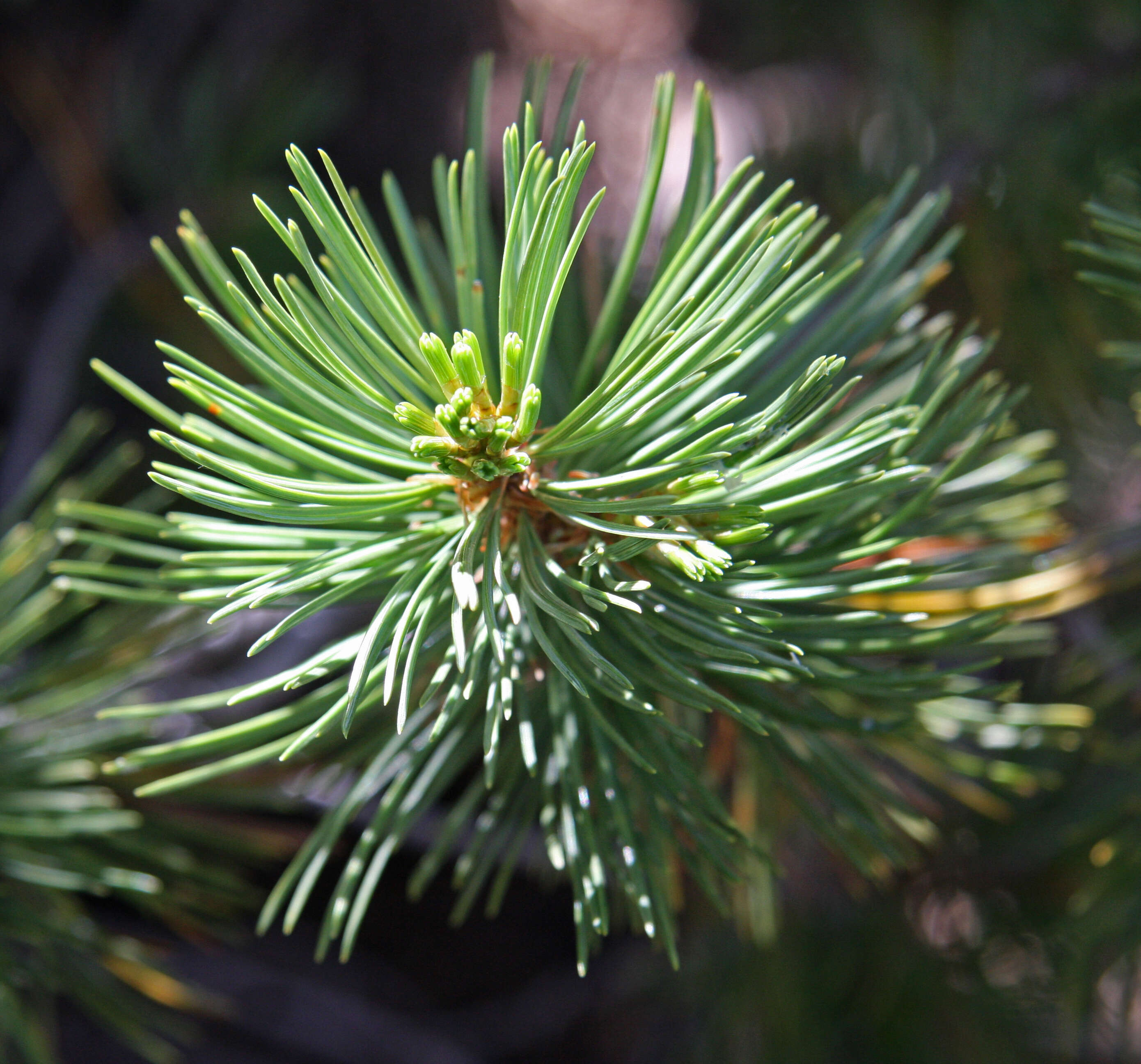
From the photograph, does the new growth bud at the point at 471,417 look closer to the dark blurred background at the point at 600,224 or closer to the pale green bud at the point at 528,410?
the pale green bud at the point at 528,410

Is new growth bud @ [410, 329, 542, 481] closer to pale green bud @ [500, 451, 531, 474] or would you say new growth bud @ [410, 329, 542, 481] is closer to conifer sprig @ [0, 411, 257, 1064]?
pale green bud @ [500, 451, 531, 474]

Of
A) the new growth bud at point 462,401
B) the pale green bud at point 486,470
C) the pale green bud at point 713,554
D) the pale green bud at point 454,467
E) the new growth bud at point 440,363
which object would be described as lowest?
the pale green bud at point 713,554

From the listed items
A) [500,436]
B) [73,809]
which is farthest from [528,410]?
[73,809]

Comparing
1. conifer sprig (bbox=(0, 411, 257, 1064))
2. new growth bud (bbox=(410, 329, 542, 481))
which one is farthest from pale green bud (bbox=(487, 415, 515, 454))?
conifer sprig (bbox=(0, 411, 257, 1064))

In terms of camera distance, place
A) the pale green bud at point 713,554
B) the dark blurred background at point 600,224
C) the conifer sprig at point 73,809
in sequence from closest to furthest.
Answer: the pale green bud at point 713,554
the conifer sprig at point 73,809
the dark blurred background at point 600,224

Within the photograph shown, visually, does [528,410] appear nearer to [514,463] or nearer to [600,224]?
[514,463]

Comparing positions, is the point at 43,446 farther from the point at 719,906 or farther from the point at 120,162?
the point at 719,906

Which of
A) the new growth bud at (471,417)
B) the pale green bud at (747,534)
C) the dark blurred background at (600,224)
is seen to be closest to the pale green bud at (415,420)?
the new growth bud at (471,417)

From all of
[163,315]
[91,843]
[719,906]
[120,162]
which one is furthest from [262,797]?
[120,162]
